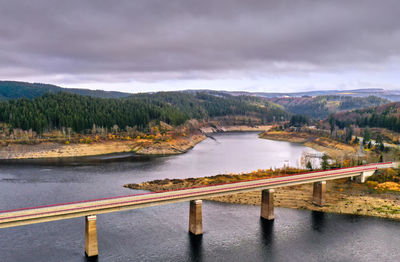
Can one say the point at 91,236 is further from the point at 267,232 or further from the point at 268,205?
the point at 268,205

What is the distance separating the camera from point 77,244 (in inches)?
2098

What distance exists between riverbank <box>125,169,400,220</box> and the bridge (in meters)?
4.51

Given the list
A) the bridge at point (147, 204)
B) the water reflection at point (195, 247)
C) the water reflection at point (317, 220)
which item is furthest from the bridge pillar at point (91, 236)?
the water reflection at point (317, 220)

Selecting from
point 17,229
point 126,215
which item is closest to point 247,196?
point 126,215

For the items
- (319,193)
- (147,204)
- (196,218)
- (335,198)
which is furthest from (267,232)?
(335,198)

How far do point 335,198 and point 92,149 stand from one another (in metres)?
117

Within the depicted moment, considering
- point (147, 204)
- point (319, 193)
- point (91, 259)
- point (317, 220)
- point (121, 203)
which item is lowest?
point (317, 220)

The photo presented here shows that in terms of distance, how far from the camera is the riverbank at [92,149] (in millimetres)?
147000

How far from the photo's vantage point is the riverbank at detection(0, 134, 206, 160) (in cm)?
14700

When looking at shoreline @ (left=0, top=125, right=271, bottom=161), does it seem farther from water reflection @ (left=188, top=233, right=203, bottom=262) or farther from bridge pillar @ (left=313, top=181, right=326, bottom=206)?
water reflection @ (left=188, top=233, right=203, bottom=262)

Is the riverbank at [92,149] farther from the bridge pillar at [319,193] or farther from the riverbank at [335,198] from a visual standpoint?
the bridge pillar at [319,193]

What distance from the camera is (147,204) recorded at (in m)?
54.2

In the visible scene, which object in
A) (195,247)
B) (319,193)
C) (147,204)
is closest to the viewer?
(195,247)

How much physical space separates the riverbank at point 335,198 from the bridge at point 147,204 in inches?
178
